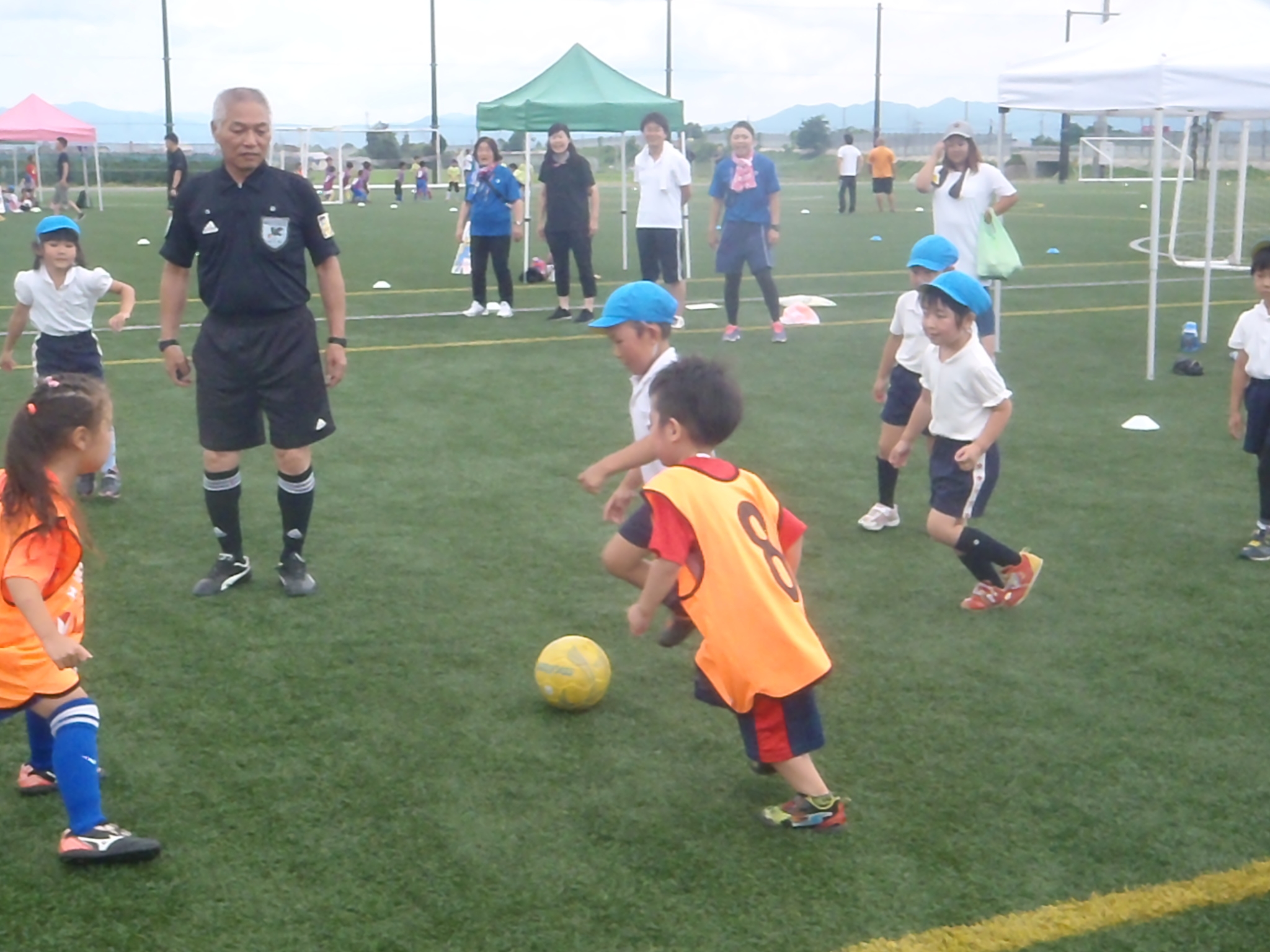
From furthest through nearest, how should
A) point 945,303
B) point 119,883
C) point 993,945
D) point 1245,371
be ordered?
point 1245,371 < point 945,303 < point 119,883 < point 993,945

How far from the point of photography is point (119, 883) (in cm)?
359

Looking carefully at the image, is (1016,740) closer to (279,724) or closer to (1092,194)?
(279,724)

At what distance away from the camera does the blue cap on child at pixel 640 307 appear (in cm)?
446

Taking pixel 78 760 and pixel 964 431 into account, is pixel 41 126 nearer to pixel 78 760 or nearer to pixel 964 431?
pixel 964 431

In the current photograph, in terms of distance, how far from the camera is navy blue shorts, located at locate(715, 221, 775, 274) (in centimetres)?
1222

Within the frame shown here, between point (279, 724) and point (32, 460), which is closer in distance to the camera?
point (32, 460)

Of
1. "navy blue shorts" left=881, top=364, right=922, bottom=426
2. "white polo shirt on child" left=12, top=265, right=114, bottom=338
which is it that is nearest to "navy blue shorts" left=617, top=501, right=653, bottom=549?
"navy blue shorts" left=881, top=364, right=922, bottom=426

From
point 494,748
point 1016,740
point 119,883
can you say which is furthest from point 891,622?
point 119,883

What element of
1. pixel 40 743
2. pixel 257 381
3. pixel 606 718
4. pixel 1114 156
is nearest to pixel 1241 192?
pixel 257 381

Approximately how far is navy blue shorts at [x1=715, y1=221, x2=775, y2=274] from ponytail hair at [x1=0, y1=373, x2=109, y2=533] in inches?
353

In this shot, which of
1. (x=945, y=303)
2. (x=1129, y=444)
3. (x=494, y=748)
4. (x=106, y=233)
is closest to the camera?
(x=494, y=748)

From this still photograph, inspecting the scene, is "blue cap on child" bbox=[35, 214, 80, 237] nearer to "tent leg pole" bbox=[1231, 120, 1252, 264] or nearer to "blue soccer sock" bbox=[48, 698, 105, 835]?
"blue soccer sock" bbox=[48, 698, 105, 835]

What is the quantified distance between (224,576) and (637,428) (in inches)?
84.4

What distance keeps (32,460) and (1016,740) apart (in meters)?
3.08
